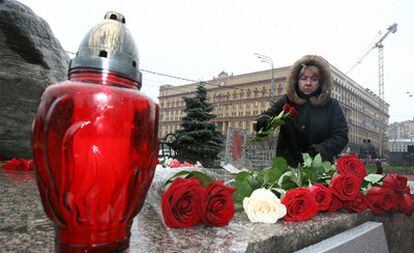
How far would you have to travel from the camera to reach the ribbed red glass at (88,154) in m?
0.49

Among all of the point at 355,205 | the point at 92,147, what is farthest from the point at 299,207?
the point at 92,147

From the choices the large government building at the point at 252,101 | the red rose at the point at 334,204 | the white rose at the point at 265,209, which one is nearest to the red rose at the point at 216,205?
the white rose at the point at 265,209

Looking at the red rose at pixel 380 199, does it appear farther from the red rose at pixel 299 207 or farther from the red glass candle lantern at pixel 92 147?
the red glass candle lantern at pixel 92 147

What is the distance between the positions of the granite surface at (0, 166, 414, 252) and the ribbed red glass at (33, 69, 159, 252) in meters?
0.13

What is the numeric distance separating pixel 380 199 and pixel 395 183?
20 cm

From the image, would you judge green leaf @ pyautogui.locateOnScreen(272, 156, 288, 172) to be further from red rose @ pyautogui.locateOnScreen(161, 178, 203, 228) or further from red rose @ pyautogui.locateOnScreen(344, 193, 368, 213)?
red rose @ pyautogui.locateOnScreen(161, 178, 203, 228)

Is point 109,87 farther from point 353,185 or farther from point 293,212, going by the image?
point 353,185

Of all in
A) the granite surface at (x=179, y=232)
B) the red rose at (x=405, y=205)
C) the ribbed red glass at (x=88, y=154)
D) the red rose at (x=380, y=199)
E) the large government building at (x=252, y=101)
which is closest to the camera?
the ribbed red glass at (x=88, y=154)

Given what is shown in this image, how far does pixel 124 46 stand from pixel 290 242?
0.73 metres

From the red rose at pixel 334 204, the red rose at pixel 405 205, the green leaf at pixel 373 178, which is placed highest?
the green leaf at pixel 373 178

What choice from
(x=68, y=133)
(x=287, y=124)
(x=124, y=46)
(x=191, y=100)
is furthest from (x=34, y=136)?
(x=191, y=100)

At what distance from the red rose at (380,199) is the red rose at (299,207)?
1.78ft

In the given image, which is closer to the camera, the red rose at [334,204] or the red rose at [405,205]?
the red rose at [334,204]

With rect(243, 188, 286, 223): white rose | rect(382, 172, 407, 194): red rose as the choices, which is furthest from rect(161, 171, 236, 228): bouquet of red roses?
rect(382, 172, 407, 194): red rose
